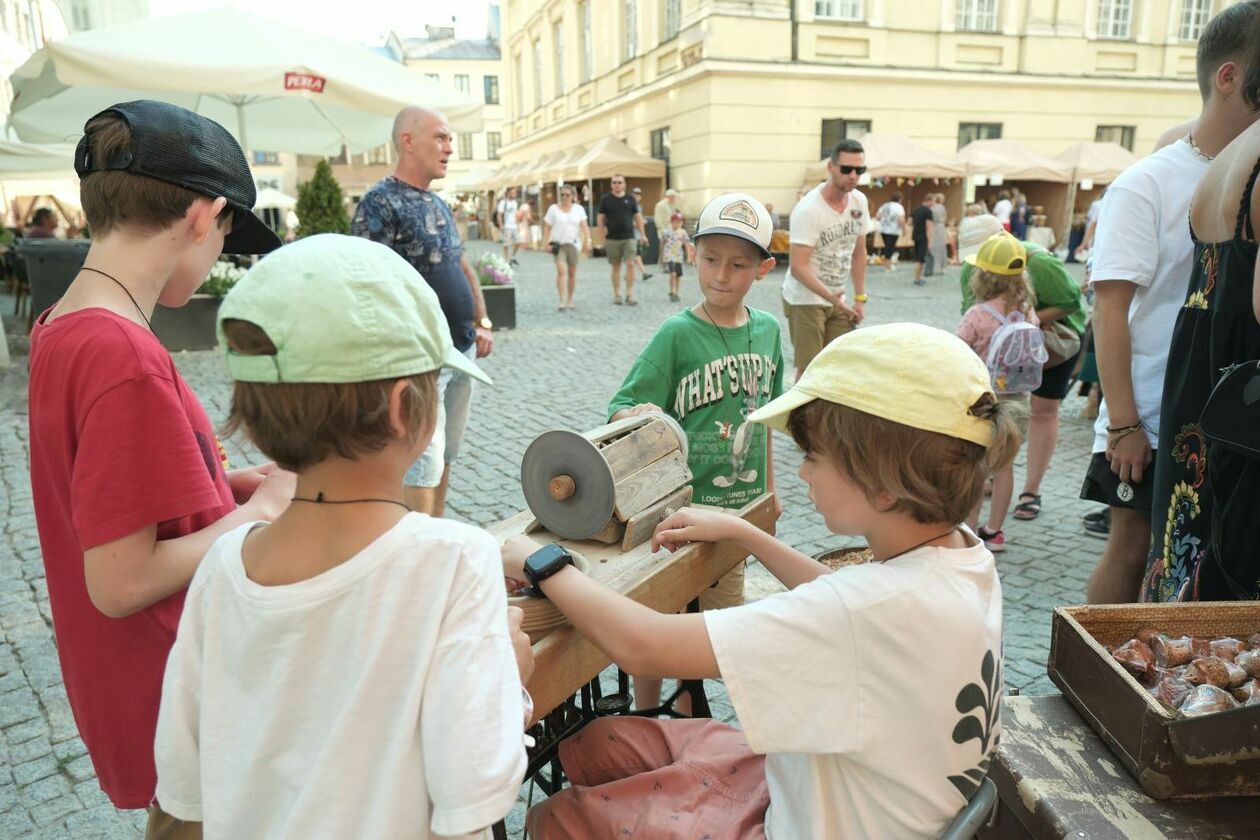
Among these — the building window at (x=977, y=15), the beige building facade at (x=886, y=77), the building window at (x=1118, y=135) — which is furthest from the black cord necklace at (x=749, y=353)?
the building window at (x=1118, y=135)

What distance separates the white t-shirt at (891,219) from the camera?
1945 cm

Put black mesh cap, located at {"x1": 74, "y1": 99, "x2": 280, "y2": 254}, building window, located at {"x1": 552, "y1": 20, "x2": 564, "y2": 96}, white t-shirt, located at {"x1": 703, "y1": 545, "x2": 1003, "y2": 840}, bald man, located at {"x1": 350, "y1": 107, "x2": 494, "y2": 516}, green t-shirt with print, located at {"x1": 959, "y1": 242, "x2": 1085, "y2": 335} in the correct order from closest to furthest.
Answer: white t-shirt, located at {"x1": 703, "y1": 545, "x2": 1003, "y2": 840}
black mesh cap, located at {"x1": 74, "y1": 99, "x2": 280, "y2": 254}
bald man, located at {"x1": 350, "y1": 107, "x2": 494, "y2": 516}
green t-shirt with print, located at {"x1": 959, "y1": 242, "x2": 1085, "y2": 335}
building window, located at {"x1": 552, "y1": 20, "x2": 564, "y2": 96}

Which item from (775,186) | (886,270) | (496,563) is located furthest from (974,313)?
(775,186)

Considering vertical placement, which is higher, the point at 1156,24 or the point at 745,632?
the point at 1156,24

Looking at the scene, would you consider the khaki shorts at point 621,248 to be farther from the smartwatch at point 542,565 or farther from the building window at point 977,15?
the building window at point 977,15

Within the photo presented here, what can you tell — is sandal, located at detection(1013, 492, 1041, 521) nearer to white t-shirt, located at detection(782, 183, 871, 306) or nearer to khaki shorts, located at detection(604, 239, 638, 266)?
white t-shirt, located at detection(782, 183, 871, 306)

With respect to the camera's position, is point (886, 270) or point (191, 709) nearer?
point (191, 709)

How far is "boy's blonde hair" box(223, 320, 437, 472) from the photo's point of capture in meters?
1.07

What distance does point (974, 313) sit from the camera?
4.21 m

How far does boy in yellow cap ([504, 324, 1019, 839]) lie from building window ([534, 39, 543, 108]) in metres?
36.6

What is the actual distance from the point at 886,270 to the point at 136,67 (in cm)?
1714

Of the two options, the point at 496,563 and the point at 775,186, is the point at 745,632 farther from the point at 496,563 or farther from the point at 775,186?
the point at 775,186

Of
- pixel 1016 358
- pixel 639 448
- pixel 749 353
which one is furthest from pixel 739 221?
pixel 1016 358

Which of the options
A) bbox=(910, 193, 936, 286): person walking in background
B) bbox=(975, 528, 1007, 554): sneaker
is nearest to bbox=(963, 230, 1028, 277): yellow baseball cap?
bbox=(975, 528, 1007, 554): sneaker
